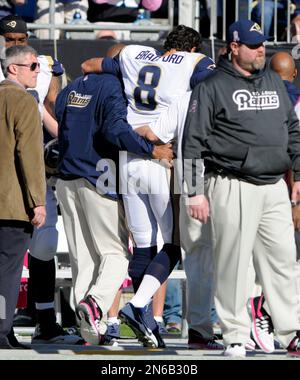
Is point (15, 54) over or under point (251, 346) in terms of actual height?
over

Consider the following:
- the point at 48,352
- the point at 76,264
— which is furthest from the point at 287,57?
the point at 48,352

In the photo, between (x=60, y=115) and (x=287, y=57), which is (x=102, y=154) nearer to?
(x=60, y=115)

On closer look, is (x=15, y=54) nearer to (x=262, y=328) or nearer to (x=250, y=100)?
(x=250, y=100)

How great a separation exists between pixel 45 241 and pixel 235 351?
6.75 ft

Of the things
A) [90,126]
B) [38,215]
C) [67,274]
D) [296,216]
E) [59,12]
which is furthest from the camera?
[59,12]

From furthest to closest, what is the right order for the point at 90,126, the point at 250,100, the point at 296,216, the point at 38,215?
the point at 90,126
the point at 296,216
the point at 38,215
the point at 250,100

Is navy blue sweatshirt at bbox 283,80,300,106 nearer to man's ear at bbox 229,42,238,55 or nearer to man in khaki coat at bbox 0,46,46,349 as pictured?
man's ear at bbox 229,42,238,55

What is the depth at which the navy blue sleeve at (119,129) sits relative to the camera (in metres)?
8.74

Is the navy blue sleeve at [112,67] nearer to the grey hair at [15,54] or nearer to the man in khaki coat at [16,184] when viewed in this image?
the grey hair at [15,54]

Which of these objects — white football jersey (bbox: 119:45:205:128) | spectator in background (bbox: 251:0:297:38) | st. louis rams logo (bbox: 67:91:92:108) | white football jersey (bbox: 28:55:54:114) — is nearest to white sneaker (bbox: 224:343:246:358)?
white football jersey (bbox: 119:45:205:128)

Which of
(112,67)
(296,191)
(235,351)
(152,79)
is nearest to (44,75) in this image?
(112,67)

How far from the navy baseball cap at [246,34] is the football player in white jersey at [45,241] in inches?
76.1

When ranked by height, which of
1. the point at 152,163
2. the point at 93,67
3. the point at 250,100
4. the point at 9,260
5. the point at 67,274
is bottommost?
the point at 67,274

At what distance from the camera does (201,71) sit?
879 cm
